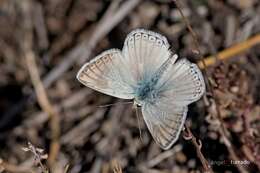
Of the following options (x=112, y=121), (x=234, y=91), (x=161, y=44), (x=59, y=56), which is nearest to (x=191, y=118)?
(x=234, y=91)

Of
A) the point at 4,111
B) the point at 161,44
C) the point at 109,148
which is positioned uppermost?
the point at 161,44

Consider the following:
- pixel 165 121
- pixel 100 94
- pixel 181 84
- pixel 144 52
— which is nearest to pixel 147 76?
pixel 144 52

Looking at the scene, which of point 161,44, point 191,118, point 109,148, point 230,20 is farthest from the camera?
point 230,20

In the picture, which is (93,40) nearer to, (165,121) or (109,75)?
(109,75)

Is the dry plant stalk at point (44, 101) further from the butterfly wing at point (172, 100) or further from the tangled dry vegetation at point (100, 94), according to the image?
the butterfly wing at point (172, 100)

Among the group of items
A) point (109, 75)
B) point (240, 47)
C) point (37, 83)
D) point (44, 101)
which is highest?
point (109, 75)

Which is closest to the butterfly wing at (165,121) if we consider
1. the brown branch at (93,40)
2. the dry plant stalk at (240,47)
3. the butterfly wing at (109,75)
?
the butterfly wing at (109,75)

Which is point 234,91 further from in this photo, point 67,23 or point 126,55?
point 67,23
